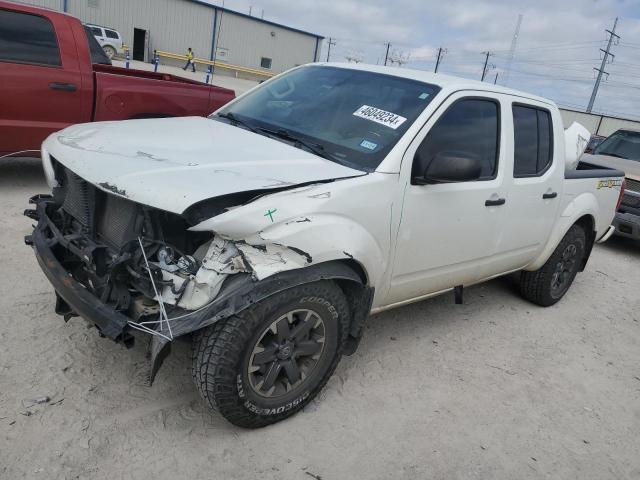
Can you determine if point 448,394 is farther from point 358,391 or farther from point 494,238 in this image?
point 494,238

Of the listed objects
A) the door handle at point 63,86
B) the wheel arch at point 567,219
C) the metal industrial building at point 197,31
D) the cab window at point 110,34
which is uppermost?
the metal industrial building at point 197,31

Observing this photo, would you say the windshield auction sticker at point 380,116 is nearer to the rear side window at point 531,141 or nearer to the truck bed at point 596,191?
the rear side window at point 531,141

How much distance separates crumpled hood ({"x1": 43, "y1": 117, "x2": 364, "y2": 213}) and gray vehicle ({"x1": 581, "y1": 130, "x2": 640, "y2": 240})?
14.5ft

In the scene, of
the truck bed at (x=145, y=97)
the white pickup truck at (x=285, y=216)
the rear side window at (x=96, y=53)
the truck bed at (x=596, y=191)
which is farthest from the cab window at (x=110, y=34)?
the truck bed at (x=596, y=191)

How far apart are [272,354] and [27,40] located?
480cm

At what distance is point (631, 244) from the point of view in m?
8.50

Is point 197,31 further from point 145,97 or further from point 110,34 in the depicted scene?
point 145,97

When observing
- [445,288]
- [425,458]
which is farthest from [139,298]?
[445,288]

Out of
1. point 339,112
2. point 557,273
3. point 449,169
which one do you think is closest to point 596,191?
point 557,273

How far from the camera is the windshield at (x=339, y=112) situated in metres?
3.06

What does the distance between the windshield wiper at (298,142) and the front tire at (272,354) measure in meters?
0.78

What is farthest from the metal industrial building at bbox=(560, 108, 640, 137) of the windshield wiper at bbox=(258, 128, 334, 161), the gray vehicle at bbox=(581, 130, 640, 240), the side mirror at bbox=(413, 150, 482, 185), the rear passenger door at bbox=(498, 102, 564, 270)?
the windshield wiper at bbox=(258, 128, 334, 161)

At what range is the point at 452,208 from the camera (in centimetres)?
332

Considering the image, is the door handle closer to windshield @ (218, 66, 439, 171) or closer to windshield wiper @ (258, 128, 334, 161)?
windshield @ (218, 66, 439, 171)
